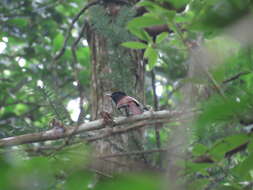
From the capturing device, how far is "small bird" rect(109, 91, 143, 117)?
225cm

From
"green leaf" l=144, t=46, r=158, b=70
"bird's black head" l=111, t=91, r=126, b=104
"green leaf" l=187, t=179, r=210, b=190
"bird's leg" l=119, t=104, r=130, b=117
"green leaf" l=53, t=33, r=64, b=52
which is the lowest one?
"green leaf" l=187, t=179, r=210, b=190

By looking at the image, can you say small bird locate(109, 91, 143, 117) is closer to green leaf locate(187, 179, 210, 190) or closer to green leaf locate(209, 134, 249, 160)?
green leaf locate(187, 179, 210, 190)

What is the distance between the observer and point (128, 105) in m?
2.26

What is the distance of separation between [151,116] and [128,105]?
584mm

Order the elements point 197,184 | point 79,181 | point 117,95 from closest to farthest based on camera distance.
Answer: point 79,181
point 197,184
point 117,95

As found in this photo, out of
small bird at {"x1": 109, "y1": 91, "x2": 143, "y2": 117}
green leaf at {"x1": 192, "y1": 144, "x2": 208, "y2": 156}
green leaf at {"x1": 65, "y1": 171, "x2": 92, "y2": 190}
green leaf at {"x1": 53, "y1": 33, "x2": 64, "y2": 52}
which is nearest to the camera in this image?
green leaf at {"x1": 65, "y1": 171, "x2": 92, "y2": 190}

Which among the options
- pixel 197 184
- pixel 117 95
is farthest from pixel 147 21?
pixel 117 95

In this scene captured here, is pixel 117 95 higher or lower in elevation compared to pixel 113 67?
lower

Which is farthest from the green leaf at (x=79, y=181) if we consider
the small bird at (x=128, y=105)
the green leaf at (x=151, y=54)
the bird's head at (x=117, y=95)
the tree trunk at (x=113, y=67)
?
the bird's head at (x=117, y=95)

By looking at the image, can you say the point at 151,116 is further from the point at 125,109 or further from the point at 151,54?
the point at 125,109

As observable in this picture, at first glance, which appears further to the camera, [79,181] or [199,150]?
[199,150]

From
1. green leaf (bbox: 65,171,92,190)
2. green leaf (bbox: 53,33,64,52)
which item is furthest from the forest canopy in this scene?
green leaf (bbox: 53,33,64,52)

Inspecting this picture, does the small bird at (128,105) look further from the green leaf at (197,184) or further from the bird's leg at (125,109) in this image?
the green leaf at (197,184)

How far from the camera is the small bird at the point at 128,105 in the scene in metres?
2.25
